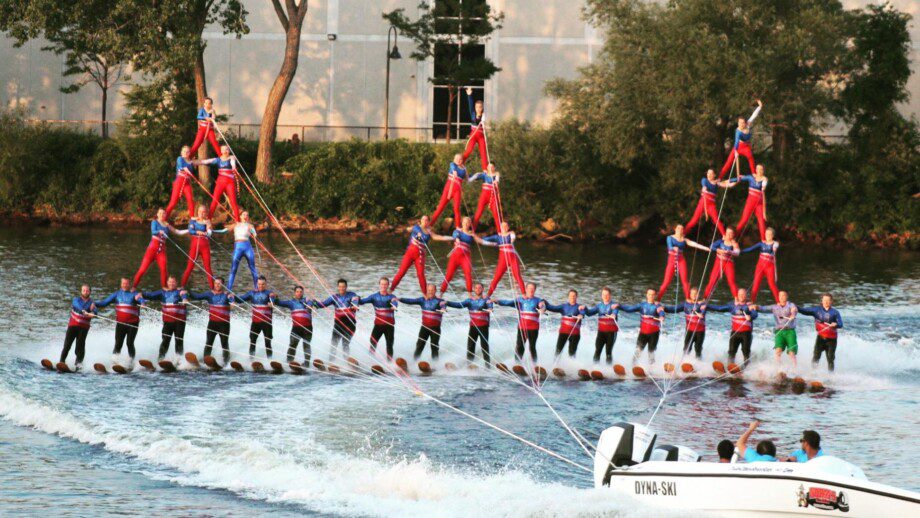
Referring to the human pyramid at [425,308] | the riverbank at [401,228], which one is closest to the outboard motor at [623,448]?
the human pyramid at [425,308]

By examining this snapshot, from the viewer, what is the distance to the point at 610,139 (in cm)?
4294

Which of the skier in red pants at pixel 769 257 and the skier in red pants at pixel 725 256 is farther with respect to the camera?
the skier in red pants at pixel 725 256

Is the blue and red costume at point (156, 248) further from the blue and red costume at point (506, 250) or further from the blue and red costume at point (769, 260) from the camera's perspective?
the blue and red costume at point (769, 260)

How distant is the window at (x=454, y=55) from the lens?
4841 centimetres

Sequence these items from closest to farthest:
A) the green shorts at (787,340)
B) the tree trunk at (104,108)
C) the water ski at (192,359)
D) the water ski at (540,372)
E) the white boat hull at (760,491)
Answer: the white boat hull at (760,491) → the water ski at (192,359) → the water ski at (540,372) → the green shorts at (787,340) → the tree trunk at (104,108)

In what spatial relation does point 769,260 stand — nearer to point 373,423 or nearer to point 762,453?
point 373,423

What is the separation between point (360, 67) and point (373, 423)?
1329 inches

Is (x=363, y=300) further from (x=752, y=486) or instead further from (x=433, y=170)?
(x=433, y=170)

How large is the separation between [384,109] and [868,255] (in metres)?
19.9

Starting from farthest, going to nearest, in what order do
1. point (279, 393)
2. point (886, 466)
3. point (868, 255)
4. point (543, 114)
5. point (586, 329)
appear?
point (543, 114) → point (868, 255) → point (586, 329) → point (279, 393) → point (886, 466)

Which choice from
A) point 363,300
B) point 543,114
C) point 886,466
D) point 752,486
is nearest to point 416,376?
point 363,300

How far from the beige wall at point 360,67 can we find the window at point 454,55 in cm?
56

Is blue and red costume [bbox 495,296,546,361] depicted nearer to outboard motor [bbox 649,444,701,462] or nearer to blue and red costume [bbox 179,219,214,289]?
blue and red costume [bbox 179,219,214,289]

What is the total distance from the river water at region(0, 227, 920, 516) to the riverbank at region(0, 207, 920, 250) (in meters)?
14.3
